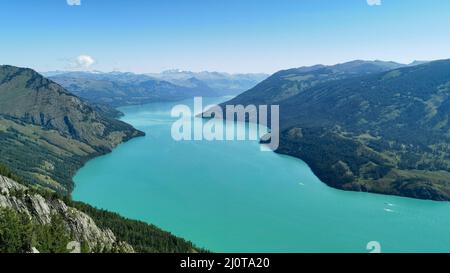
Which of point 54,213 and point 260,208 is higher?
point 54,213

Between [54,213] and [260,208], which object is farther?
[260,208]

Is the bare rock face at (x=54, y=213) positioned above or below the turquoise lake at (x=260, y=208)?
above

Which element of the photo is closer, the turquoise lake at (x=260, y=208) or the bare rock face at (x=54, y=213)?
the bare rock face at (x=54, y=213)

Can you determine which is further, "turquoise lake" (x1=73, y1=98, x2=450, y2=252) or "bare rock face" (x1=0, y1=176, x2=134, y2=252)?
"turquoise lake" (x1=73, y1=98, x2=450, y2=252)

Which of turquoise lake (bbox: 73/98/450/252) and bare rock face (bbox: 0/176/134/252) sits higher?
bare rock face (bbox: 0/176/134/252)
